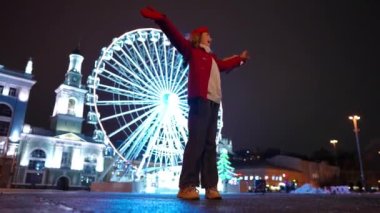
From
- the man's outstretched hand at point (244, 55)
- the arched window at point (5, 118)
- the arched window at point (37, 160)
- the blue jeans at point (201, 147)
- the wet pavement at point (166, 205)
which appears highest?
the arched window at point (5, 118)

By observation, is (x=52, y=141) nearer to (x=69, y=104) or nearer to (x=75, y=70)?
(x=69, y=104)

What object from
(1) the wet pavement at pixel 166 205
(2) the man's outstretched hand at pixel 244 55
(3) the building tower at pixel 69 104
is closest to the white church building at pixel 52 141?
(3) the building tower at pixel 69 104

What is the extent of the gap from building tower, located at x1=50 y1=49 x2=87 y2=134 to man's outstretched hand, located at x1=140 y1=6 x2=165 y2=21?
50083 millimetres

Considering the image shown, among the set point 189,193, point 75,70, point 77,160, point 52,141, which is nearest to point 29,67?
point 75,70

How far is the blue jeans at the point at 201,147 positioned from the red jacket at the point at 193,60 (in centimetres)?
17

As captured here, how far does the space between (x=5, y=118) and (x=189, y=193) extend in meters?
46.8

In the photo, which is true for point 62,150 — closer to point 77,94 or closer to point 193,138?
point 77,94

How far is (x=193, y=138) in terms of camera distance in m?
4.50

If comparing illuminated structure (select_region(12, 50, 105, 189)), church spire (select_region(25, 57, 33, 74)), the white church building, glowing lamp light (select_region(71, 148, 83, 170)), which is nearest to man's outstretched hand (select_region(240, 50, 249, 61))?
the white church building

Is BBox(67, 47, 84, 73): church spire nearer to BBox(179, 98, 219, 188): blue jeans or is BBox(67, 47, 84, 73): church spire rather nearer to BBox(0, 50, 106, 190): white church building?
BBox(0, 50, 106, 190): white church building

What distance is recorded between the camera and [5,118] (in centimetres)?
4444

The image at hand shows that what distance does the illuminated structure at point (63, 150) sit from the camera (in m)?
46.4

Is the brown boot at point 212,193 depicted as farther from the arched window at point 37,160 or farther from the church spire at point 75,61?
the church spire at point 75,61

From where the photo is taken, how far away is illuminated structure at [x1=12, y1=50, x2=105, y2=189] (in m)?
46.4
